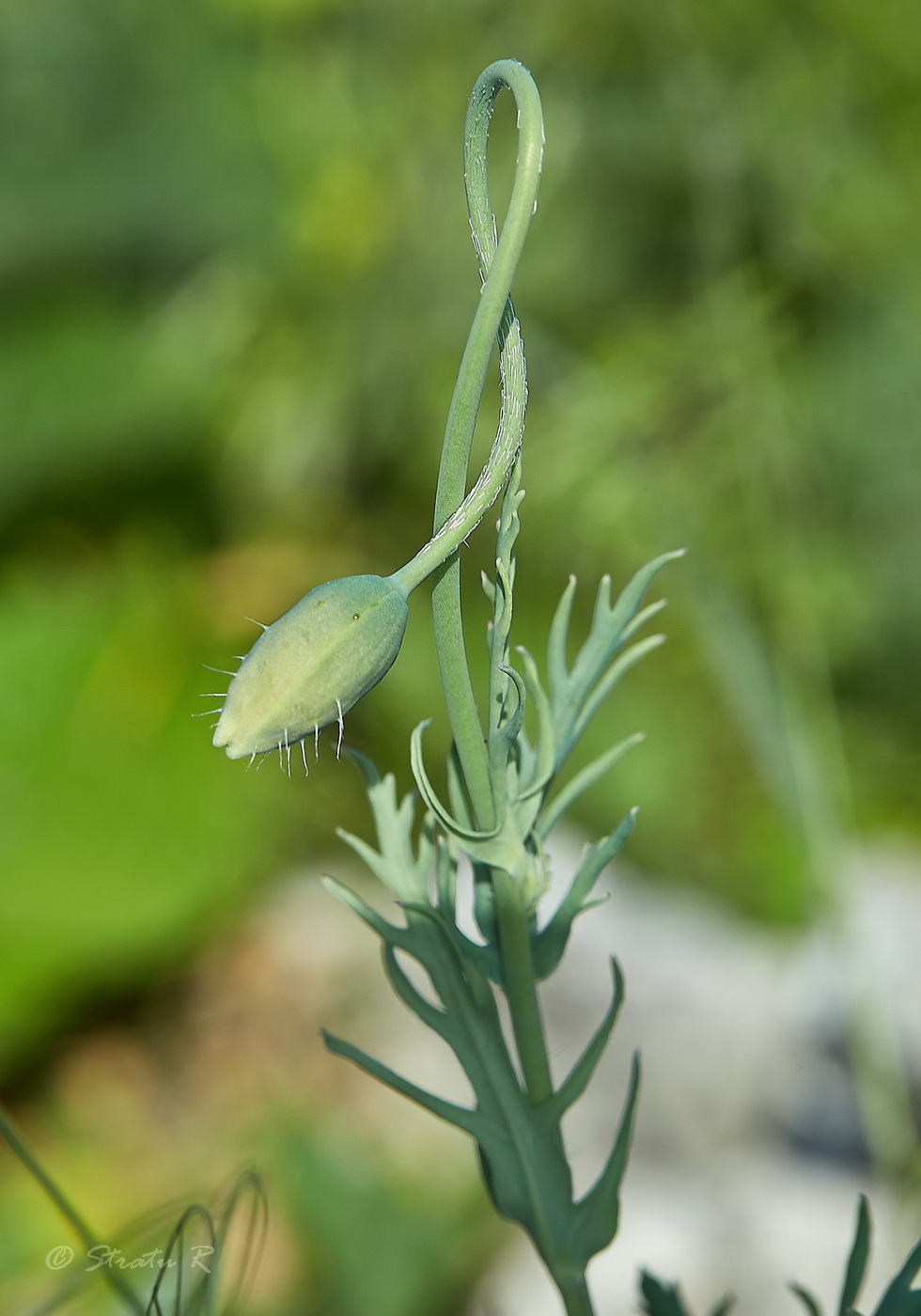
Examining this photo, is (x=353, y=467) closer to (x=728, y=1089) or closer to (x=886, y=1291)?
(x=728, y=1089)

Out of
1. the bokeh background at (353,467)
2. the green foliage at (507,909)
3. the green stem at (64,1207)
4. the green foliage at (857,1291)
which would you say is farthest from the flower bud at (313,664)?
the bokeh background at (353,467)

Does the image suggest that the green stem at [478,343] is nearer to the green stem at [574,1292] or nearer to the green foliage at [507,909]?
the green foliage at [507,909]

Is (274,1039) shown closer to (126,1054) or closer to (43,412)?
(126,1054)

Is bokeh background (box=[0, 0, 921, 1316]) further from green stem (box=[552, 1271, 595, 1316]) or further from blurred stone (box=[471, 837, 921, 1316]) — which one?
green stem (box=[552, 1271, 595, 1316])

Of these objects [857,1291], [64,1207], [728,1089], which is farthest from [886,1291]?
[728,1089]

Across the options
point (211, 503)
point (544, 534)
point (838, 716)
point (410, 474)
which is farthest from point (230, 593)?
point (838, 716)
